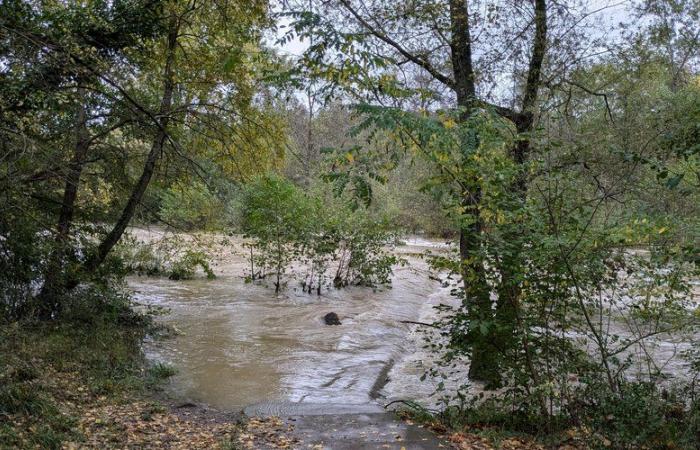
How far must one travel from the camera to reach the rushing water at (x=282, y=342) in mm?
8241

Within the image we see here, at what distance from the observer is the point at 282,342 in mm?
11234

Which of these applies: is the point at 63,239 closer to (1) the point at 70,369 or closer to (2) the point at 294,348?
(1) the point at 70,369

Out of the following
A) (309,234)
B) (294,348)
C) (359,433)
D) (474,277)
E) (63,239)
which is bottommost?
(294,348)

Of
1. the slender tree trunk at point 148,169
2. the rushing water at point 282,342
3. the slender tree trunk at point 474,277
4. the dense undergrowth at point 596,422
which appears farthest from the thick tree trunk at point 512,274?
the slender tree trunk at point 148,169

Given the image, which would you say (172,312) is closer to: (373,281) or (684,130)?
(373,281)

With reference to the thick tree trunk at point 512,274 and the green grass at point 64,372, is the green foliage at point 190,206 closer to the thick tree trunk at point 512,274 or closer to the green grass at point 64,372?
the green grass at point 64,372

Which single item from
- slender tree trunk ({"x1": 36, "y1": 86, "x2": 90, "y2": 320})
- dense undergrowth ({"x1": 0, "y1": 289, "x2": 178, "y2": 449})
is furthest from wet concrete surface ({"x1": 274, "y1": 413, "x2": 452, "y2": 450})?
slender tree trunk ({"x1": 36, "y1": 86, "x2": 90, "y2": 320})

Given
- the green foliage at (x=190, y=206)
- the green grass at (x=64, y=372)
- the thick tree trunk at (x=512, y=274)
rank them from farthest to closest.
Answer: the green foliage at (x=190, y=206) → the thick tree trunk at (x=512, y=274) → the green grass at (x=64, y=372)

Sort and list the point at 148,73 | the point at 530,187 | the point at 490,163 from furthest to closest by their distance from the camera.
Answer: the point at 148,73
the point at 530,187
the point at 490,163

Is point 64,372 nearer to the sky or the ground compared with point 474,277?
nearer to the ground

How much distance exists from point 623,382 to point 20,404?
5788mm

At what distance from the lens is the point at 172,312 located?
13.0 m

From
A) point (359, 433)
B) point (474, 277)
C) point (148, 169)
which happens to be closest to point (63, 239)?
point (148, 169)

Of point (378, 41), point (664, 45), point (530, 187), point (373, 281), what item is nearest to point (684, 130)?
point (530, 187)
